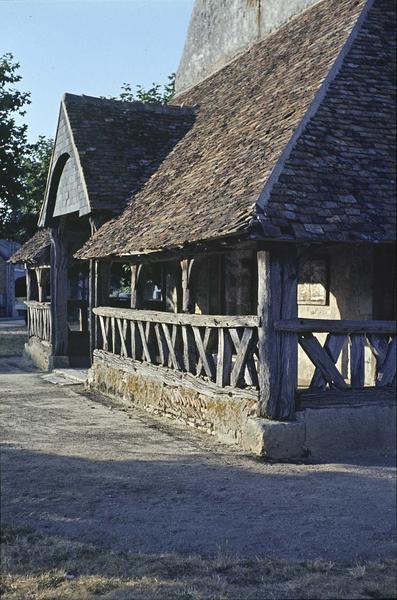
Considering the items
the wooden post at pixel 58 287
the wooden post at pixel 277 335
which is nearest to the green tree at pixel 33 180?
the wooden post at pixel 58 287

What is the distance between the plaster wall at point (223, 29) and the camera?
17359 millimetres

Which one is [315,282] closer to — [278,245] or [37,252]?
[278,245]

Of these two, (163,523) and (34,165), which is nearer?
(163,523)

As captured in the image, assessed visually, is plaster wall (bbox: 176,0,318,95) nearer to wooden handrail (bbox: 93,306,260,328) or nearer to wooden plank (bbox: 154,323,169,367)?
wooden handrail (bbox: 93,306,260,328)

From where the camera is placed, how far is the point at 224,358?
10.0 metres

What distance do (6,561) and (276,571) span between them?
1907mm

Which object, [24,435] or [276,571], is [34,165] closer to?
[24,435]

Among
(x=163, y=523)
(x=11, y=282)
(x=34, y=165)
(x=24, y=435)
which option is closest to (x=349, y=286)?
(x=24, y=435)

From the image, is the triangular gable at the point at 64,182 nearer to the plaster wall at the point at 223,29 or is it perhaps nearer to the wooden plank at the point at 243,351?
the plaster wall at the point at 223,29

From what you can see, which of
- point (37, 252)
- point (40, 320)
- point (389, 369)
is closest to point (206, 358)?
point (389, 369)

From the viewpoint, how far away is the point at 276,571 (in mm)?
5324

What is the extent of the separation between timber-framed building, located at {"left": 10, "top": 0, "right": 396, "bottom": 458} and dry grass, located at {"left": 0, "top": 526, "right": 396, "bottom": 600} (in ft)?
11.5

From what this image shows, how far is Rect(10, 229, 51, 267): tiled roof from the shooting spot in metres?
21.5

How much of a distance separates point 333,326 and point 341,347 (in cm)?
32
